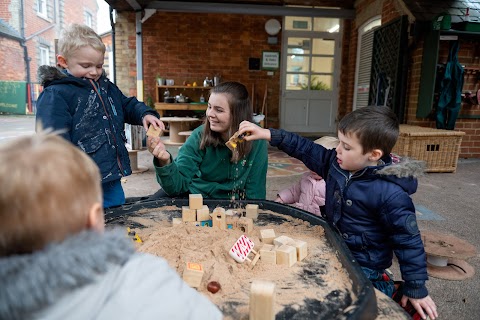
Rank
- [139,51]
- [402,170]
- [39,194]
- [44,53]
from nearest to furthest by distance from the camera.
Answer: [39,194]
[402,170]
[139,51]
[44,53]

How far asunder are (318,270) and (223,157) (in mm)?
1175

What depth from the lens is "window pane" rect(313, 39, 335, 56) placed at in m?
8.97

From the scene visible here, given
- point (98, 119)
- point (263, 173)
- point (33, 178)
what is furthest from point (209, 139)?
point (33, 178)

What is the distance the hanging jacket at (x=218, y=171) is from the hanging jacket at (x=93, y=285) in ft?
4.69

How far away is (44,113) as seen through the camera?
1.77 m

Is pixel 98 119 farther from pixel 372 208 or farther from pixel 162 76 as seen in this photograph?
pixel 162 76

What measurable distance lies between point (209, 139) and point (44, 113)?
839 millimetres

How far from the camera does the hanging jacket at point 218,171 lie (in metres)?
2.16

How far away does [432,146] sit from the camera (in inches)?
197

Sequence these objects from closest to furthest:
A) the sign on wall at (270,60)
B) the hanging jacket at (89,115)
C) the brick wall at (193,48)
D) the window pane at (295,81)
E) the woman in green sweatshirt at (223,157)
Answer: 1. the hanging jacket at (89,115)
2. the woman in green sweatshirt at (223,157)
3. the brick wall at (193,48)
4. the sign on wall at (270,60)
5. the window pane at (295,81)

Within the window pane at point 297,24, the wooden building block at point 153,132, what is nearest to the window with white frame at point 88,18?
the window pane at point 297,24

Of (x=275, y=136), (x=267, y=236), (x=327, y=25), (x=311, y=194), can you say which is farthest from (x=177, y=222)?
(x=327, y=25)

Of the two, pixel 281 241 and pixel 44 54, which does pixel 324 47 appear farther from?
pixel 44 54

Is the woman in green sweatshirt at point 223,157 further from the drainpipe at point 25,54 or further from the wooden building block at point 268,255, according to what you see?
the drainpipe at point 25,54
